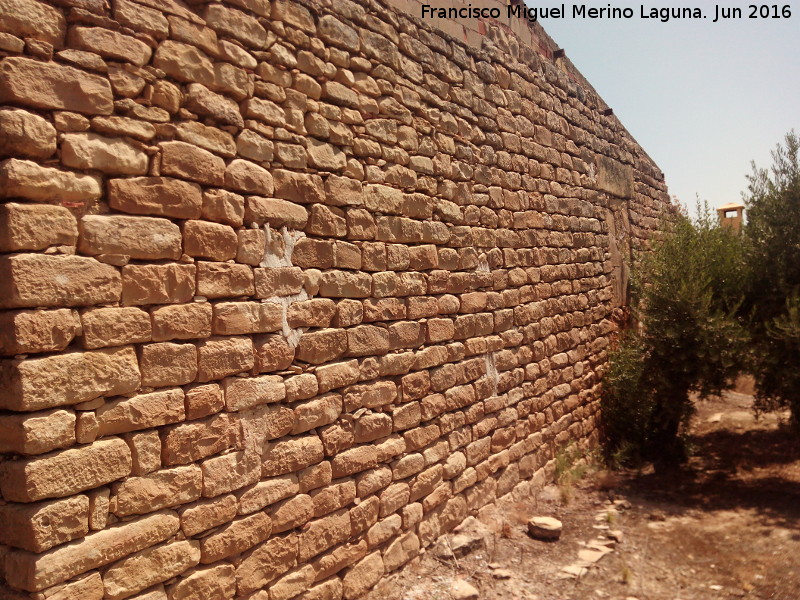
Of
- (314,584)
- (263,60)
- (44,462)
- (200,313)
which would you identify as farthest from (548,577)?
(263,60)

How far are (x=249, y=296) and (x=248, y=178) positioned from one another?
55 centimetres

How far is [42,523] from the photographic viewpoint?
2.19 metres

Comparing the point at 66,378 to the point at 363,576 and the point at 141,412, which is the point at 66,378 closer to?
the point at 141,412

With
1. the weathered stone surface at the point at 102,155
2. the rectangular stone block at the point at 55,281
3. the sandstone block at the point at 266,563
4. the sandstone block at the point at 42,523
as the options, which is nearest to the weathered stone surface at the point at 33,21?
the weathered stone surface at the point at 102,155

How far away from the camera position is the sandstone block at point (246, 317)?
9.36 feet

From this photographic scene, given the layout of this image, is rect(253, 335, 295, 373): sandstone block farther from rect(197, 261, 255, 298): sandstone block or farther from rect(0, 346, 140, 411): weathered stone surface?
rect(0, 346, 140, 411): weathered stone surface

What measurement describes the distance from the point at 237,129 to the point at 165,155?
1.48 ft

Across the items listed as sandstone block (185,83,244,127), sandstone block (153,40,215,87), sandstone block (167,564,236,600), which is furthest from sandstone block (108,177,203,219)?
sandstone block (167,564,236,600)

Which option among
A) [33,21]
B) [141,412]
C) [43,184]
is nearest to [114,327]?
[141,412]

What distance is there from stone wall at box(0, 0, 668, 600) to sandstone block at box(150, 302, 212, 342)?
1 centimetres

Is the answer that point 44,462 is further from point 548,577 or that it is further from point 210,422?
point 548,577

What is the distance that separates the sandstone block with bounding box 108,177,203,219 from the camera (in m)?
2.49

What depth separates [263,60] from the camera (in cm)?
316

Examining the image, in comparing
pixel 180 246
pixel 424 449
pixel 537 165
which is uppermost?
pixel 537 165
